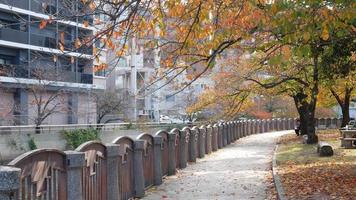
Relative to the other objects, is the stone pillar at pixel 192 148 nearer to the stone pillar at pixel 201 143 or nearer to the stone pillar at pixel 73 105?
the stone pillar at pixel 201 143

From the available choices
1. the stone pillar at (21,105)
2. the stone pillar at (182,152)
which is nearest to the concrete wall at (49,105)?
the stone pillar at (21,105)

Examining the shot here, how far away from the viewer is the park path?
39.8 feet

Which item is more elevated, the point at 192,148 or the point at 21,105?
the point at 21,105

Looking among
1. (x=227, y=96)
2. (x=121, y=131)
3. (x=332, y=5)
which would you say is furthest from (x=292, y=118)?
(x=332, y=5)

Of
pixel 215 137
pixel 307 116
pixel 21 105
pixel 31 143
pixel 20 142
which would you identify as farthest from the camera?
pixel 21 105

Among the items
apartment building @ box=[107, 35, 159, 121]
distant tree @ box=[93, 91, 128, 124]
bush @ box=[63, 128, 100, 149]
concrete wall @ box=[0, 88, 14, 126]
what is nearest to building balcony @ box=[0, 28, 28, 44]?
concrete wall @ box=[0, 88, 14, 126]

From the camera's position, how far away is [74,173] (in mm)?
7797

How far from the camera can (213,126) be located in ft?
87.9

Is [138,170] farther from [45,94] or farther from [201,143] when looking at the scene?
[45,94]

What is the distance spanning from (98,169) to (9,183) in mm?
4432

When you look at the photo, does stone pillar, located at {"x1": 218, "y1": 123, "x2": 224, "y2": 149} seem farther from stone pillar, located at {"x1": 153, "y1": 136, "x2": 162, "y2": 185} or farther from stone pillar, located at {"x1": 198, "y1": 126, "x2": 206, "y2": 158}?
stone pillar, located at {"x1": 153, "y1": 136, "x2": 162, "y2": 185}

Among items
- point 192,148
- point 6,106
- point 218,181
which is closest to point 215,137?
point 192,148

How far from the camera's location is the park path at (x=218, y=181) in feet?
39.8

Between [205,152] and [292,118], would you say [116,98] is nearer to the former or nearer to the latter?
[205,152]
